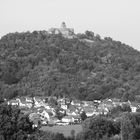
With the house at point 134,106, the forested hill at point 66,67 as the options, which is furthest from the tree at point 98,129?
the forested hill at point 66,67

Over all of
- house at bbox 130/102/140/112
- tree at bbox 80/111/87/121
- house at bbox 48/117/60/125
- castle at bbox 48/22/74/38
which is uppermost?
castle at bbox 48/22/74/38

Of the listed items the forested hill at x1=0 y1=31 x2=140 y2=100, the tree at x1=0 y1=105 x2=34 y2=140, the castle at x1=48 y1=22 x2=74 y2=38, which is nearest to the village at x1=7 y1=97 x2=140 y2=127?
the forested hill at x1=0 y1=31 x2=140 y2=100

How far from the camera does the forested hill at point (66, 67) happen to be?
65375mm

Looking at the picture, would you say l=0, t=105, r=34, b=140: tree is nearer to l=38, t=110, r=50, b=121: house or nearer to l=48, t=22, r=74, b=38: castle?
l=38, t=110, r=50, b=121: house

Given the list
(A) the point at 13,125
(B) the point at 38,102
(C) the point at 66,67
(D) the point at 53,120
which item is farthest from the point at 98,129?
(C) the point at 66,67

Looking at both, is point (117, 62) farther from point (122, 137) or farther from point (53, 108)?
point (122, 137)

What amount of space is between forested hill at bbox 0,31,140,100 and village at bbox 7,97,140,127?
2495 millimetres

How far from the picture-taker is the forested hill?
6538 centimetres

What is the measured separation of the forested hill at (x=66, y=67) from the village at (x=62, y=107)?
8.18 feet

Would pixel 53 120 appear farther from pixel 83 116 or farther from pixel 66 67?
pixel 66 67

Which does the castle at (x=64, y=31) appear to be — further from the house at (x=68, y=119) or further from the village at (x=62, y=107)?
the house at (x=68, y=119)

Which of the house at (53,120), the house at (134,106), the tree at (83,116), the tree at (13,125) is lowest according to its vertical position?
the tree at (13,125)

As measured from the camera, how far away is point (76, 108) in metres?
56.7


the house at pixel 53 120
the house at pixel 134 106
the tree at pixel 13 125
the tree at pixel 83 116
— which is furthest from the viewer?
the house at pixel 134 106
